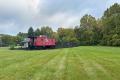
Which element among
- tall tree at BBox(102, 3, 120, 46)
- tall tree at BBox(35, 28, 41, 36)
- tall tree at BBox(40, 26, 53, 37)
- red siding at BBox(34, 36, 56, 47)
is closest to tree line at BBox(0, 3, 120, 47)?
tall tree at BBox(102, 3, 120, 46)

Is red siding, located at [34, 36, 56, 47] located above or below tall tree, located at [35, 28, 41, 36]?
below

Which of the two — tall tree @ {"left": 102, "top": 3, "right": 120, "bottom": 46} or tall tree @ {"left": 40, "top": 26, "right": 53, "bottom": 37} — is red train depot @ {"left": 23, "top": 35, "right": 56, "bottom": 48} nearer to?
tall tree @ {"left": 102, "top": 3, "right": 120, "bottom": 46}

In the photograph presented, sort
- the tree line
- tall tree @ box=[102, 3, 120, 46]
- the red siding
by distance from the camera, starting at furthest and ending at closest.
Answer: the tree line, tall tree @ box=[102, 3, 120, 46], the red siding

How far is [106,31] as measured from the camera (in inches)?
4033

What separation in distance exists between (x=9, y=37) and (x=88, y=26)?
45461 mm

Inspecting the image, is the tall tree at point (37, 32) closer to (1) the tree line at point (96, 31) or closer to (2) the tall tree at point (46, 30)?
(2) the tall tree at point (46, 30)

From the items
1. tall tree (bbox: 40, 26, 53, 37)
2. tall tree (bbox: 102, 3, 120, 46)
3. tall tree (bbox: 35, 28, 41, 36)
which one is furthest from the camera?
tall tree (bbox: 35, 28, 41, 36)

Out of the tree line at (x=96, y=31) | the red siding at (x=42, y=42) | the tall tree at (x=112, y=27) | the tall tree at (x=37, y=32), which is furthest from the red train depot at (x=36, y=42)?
the tall tree at (x=37, y=32)

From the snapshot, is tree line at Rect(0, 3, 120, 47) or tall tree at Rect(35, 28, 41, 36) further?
tall tree at Rect(35, 28, 41, 36)

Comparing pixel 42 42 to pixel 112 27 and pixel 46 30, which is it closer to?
pixel 112 27

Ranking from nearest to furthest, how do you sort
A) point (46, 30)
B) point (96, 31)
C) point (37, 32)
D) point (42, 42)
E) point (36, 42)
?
point (36, 42) → point (42, 42) → point (96, 31) → point (46, 30) → point (37, 32)

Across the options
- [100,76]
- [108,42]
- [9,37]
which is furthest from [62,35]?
[100,76]

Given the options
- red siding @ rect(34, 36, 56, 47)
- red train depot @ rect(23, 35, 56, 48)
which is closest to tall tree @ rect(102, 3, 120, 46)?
red siding @ rect(34, 36, 56, 47)

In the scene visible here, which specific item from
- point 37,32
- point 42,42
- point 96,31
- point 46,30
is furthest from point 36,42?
point 37,32
